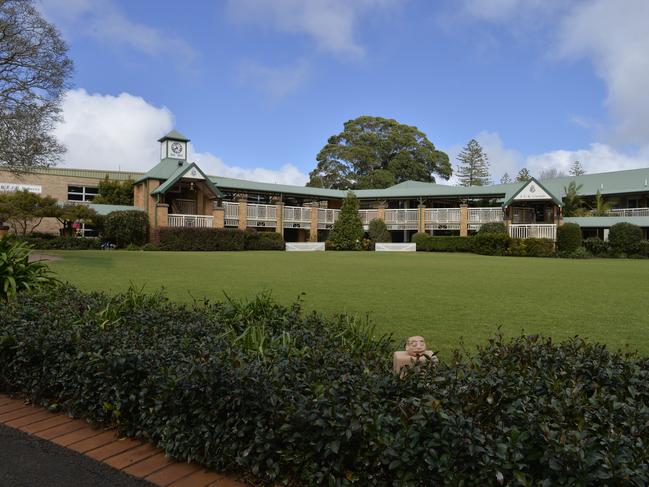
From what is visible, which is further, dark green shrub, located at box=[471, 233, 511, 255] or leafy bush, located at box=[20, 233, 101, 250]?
dark green shrub, located at box=[471, 233, 511, 255]

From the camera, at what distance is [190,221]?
35.8 meters

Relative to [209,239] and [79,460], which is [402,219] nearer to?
Answer: [209,239]

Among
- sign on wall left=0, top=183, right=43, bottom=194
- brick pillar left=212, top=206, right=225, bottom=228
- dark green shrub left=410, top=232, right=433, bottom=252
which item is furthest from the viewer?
dark green shrub left=410, top=232, right=433, bottom=252

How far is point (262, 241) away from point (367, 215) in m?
12.6

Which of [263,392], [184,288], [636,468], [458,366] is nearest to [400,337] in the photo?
[458,366]

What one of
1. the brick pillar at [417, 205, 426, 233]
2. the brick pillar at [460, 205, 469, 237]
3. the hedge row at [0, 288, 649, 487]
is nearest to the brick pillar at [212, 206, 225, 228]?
the brick pillar at [417, 205, 426, 233]

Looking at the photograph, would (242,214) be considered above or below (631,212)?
below

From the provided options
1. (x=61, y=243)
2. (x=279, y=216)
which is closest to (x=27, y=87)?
(x=61, y=243)

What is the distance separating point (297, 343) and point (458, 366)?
150 centimetres

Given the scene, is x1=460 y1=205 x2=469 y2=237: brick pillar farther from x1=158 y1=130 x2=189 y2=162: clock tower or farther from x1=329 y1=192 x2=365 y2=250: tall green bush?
→ x1=158 y1=130 x2=189 y2=162: clock tower

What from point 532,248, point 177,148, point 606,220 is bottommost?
point 532,248

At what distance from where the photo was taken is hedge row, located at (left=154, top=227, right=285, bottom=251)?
32.3 m

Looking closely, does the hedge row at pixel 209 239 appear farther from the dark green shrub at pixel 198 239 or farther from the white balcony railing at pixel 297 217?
the white balcony railing at pixel 297 217

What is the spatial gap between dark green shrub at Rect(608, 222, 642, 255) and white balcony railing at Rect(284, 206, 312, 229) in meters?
23.6
